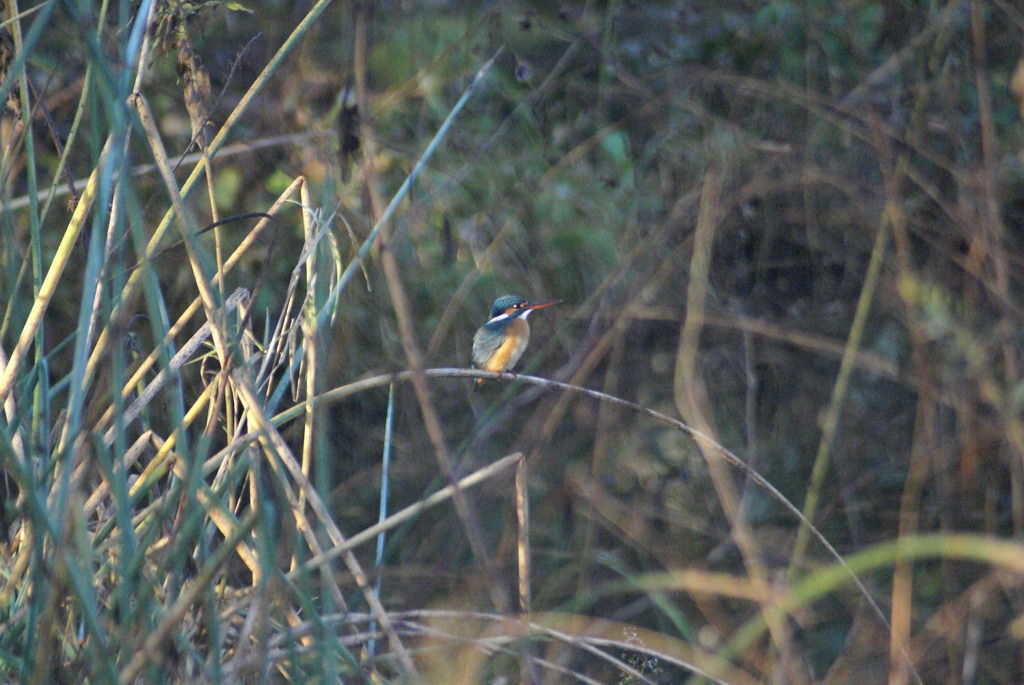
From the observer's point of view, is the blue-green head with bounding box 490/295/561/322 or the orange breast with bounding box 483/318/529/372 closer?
the blue-green head with bounding box 490/295/561/322

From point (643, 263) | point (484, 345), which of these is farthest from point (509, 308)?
point (643, 263)

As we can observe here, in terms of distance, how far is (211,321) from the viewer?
1291 millimetres

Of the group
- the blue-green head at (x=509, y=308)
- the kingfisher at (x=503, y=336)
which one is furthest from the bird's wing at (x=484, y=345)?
the blue-green head at (x=509, y=308)

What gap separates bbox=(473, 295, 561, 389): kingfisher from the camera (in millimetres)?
3121

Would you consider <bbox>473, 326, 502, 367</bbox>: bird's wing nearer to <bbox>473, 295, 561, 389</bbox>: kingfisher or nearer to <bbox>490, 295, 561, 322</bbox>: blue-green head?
<bbox>473, 295, 561, 389</bbox>: kingfisher

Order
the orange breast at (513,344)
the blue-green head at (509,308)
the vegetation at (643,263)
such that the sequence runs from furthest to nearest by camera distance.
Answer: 1. the orange breast at (513,344)
2. the blue-green head at (509,308)
3. the vegetation at (643,263)

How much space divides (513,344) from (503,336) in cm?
5

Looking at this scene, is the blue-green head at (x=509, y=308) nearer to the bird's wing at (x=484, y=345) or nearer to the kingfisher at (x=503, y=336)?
the kingfisher at (x=503, y=336)

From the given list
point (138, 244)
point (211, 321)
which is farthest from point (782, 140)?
point (138, 244)

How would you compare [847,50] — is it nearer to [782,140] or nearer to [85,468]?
[782,140]

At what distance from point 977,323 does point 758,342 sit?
0.69 m

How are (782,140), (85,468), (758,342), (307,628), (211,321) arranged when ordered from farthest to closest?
1. (758,342)
2. (782,140)
3. (211,321)
4. (307,628)
5. (85,468)

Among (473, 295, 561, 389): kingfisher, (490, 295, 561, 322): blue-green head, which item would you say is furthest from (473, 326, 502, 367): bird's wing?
(490, 295, 561, 322): blue-green head

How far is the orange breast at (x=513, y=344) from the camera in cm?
331
